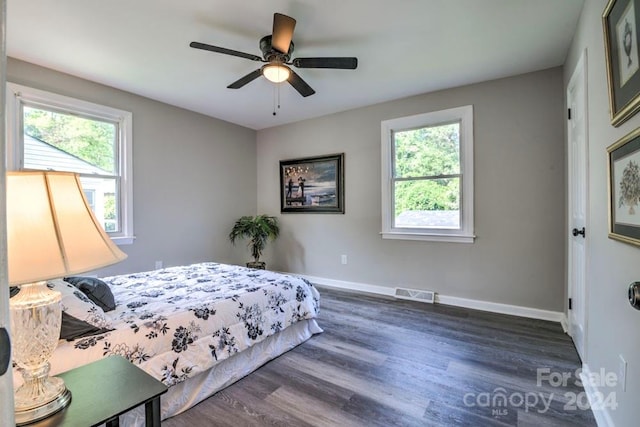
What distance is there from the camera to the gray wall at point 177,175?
3520 millimetres

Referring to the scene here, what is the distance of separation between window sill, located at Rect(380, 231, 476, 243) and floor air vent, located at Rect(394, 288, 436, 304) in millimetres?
651

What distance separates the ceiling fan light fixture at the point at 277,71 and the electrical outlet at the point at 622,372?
2.66m

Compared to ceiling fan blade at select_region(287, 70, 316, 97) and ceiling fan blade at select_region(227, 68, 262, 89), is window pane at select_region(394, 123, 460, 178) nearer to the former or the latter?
ceiling fan blade at select_region(287, 70, 316, 97)

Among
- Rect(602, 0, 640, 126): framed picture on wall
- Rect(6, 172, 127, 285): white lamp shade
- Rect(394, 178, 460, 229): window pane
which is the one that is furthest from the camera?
Rect(394, 178, 460, 229): window pane

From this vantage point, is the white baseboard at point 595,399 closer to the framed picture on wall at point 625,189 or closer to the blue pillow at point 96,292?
the framed picture on wall at point 625,189

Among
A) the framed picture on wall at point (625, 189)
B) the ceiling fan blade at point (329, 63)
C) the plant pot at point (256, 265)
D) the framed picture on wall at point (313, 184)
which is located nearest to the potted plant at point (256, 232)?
the plant pot at point (256, 265)

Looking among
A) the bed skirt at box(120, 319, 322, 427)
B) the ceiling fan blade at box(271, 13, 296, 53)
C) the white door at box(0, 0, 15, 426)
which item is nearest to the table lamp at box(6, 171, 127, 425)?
the white door at box(0, 0, 15, 426)

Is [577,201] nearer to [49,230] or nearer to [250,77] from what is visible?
[250,77]

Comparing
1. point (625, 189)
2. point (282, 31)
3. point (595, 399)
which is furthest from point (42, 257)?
point (595, 399)

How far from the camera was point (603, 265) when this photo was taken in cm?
164

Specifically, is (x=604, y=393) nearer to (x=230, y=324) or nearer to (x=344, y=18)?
(x=230, y=324)

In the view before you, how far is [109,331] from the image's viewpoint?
1559mm

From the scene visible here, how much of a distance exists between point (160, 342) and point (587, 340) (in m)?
2.65

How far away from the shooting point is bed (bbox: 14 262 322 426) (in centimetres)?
153
